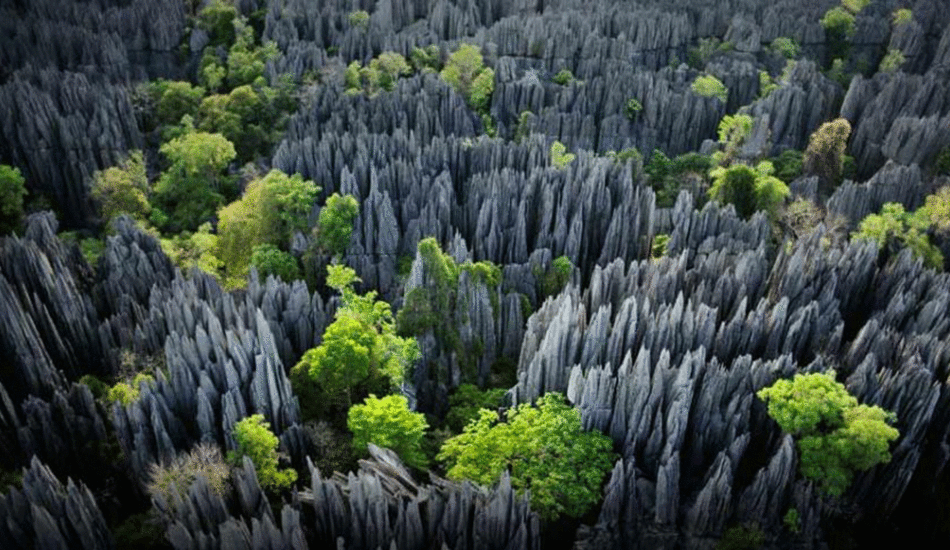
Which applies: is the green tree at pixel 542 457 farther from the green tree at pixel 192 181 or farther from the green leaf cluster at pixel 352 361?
Result: the green tree at pixel 192 181

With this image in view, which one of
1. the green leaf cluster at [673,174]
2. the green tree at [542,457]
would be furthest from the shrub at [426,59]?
the green tree at [542,457]

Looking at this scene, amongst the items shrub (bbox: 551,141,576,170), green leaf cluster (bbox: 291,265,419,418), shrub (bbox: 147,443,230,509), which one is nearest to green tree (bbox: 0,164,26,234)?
green leaf cluster (bbox: 291,265,419,418)

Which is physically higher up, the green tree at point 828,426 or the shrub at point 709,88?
the shrub at point 709,88

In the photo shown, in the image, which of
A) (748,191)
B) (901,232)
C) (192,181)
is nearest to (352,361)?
(192,181)

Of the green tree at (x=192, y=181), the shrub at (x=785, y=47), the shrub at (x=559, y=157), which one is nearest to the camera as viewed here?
the green tree at (x=192, y=181)

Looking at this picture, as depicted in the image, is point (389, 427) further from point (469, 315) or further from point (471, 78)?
point (471, 78)

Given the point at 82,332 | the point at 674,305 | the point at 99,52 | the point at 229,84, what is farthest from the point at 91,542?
the point at 99,52
